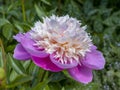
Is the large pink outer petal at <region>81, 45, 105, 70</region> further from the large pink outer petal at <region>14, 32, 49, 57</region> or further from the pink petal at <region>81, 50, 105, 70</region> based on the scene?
the large pink outer petal at <region>14, 32, 49, 57</region>

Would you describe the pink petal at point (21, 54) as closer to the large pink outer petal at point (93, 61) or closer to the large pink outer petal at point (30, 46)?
the large pink outer petal at point (30, 46)

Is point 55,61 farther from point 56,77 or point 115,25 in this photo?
point 115,25

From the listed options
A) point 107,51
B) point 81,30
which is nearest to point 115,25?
point 107,51

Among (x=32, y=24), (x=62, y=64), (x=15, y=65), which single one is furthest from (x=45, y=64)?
(x=32, y=24)

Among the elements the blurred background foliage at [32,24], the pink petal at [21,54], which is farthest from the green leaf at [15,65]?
the pink petal at [21,54]

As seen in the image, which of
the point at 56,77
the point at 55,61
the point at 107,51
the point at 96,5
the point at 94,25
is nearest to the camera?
the point at 55,61
